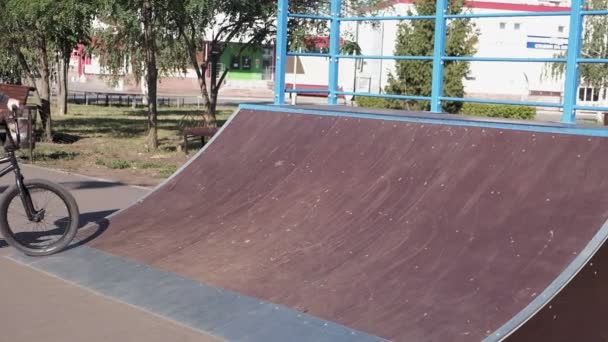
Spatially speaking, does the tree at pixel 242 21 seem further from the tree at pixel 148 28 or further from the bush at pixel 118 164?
the bush at pixel 118 164

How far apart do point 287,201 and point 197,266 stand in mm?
1010

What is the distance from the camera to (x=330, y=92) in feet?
33.3

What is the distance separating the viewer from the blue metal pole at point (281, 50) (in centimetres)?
922

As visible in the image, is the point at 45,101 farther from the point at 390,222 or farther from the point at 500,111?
the point at 500,111

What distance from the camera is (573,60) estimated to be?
6.94 metres

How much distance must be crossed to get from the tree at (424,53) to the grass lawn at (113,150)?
6.44 metres

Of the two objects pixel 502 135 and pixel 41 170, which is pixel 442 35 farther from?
pixel 41 170

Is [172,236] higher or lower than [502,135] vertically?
lower

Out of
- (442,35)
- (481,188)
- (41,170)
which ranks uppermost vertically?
(442,35)

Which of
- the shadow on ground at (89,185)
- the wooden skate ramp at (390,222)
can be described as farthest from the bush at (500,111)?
the wooden skate ramp at (390,222)

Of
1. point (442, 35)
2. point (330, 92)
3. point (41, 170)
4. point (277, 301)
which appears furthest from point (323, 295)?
point (41, 170)

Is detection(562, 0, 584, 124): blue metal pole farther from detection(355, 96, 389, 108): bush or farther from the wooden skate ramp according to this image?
detection(355, 96, 389, 108): bush

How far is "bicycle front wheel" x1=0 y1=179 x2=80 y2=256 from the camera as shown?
7.36 metres

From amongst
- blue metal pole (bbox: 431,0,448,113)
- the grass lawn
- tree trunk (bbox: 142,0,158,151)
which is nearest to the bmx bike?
blue metal pole (bbox: 431,0,448,113)
